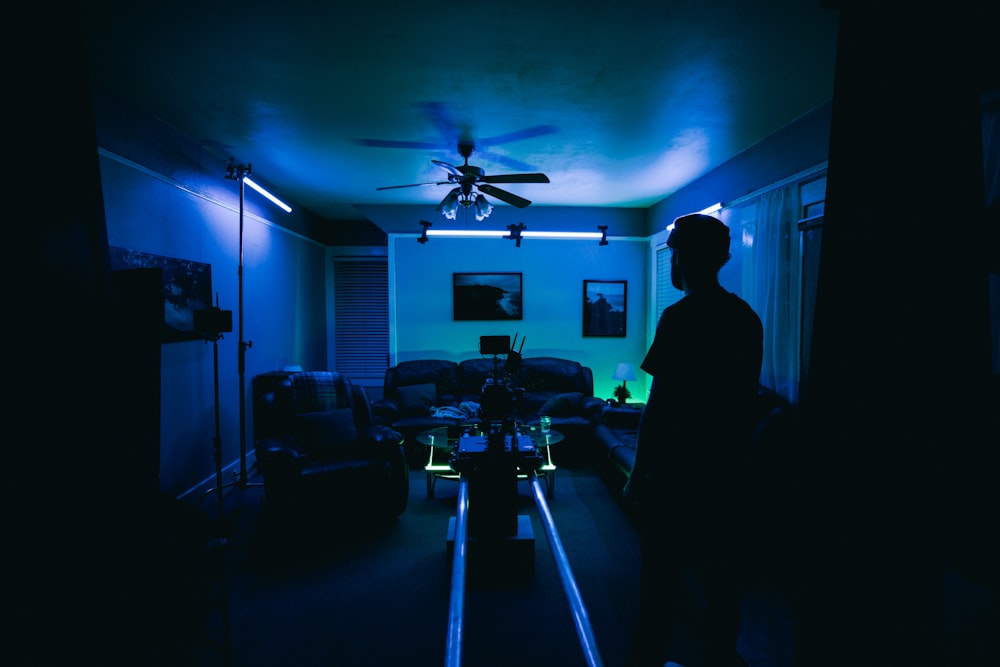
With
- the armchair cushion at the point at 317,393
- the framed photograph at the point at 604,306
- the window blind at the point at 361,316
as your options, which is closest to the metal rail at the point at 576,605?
the armchair cushion at the point at 317,393

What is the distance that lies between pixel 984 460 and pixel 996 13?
526mm

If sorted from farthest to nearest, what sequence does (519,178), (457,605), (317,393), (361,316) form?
1. (361,316)
2. (317,393)
3. (519,178)
4. (457,605)

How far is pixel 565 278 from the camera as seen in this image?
22.5 ft

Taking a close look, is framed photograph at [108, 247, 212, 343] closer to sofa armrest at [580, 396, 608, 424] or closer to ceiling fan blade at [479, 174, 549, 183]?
ceiling fan blade at [479, 174, 549, 183]

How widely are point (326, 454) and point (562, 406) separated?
2.87m

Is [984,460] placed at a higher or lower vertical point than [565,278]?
lower

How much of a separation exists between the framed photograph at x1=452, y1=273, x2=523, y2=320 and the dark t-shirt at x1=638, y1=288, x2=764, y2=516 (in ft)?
17.3

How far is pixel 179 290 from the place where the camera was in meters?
3.63

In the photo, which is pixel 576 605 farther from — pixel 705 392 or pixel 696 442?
pixel 705 392

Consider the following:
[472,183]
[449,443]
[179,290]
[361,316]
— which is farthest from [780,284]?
[361,316]

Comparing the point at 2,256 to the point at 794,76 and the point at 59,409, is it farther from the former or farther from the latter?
the point at 794,76

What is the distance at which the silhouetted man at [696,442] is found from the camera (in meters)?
1.52

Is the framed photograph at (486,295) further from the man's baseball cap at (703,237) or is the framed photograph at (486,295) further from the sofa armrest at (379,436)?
the man's baseball cap at (703,237)

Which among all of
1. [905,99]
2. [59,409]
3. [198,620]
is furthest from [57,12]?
[198,620]
